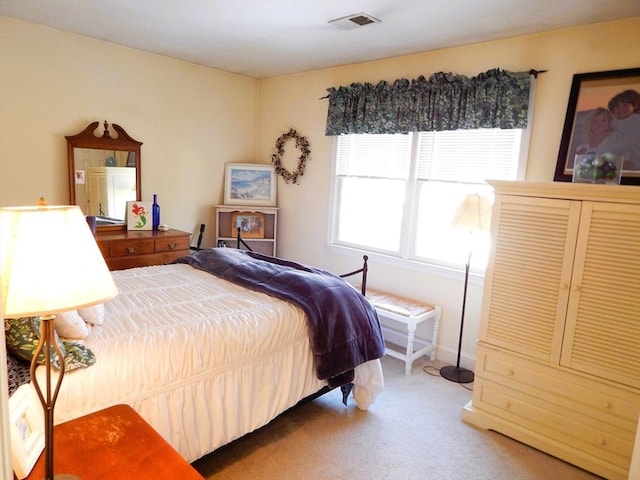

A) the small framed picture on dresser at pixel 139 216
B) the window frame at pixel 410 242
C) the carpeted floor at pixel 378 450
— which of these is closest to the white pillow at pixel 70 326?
the carpeted floor at pixel 378 450

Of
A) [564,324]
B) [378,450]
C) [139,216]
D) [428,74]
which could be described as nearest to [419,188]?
[428,74]

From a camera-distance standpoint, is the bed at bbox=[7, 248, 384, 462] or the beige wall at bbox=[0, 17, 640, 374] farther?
the beige wall at bbox=[0, 17, 640, 374]

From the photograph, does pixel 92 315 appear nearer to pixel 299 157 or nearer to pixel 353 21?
pixel 353 21

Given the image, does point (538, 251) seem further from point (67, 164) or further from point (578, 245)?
point (67, 164)

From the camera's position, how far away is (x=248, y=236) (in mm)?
4641

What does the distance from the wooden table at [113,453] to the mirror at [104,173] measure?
2.77 meters

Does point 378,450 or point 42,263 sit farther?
point 378,450

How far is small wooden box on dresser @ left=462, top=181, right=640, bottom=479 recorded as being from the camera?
83.1 inches

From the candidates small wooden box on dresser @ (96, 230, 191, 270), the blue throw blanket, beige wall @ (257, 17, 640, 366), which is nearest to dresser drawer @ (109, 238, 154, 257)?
small wooden box on dresser @ (96, 230, 191, 270)

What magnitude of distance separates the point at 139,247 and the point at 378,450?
2.58m

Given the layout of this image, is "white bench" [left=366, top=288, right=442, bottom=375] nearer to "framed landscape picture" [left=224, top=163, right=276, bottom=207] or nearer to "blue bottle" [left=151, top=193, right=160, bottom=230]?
"framed landscape picture" [left=224, top=163, right=276, bottom=207]

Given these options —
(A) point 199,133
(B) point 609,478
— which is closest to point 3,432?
(B) point 609,478

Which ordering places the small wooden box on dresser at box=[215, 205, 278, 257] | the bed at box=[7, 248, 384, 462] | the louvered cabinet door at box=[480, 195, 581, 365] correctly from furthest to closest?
the small wooden box on dresser at box=[215, 205, 278, 257], the louvered cabinet door at box=[480, 195, 581, 365], the bed at box=[7, 248, 384, 462]

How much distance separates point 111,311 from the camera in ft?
6.86
